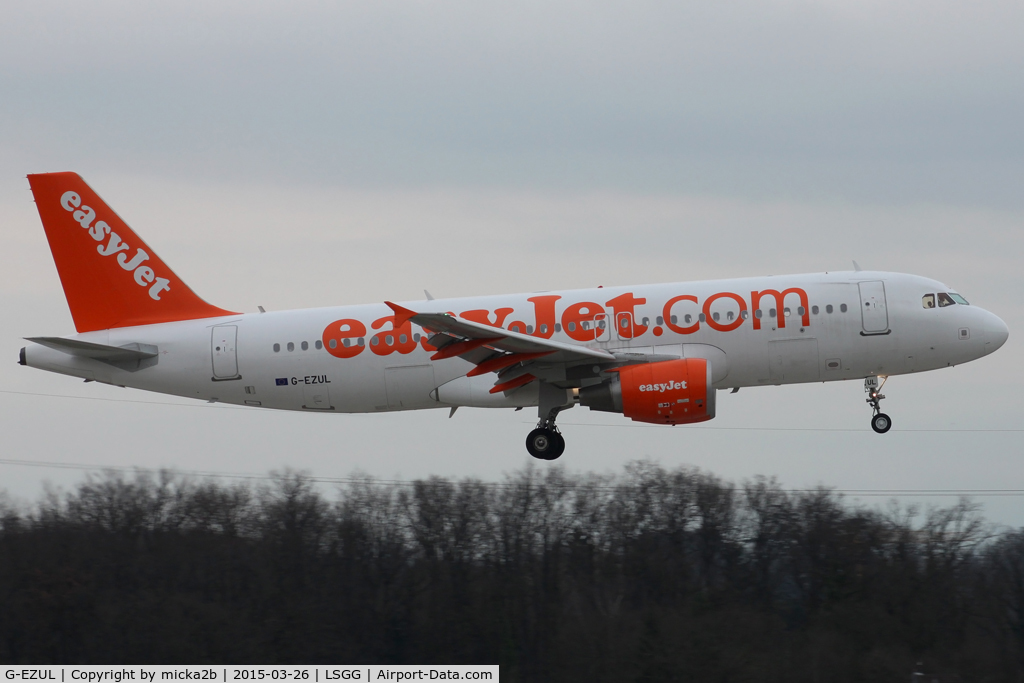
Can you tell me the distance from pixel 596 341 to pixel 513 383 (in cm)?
246

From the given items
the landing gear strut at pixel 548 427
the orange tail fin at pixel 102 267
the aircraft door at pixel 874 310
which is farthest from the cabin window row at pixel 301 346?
the aircraft door at pixel 874 310

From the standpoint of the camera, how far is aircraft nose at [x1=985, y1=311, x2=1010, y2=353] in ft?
107

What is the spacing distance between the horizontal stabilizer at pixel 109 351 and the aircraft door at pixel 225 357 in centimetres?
179

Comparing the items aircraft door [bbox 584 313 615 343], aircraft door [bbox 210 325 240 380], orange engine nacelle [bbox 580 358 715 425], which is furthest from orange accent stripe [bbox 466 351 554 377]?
aircraft door [bbox 210 325 240 380]

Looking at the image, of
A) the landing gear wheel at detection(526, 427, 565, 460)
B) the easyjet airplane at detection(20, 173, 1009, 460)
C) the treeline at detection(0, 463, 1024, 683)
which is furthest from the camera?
the treeline at detection(0, 463, 1024, 683)

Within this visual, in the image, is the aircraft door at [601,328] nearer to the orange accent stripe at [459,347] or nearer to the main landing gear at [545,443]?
the main landing gear at [545,443]

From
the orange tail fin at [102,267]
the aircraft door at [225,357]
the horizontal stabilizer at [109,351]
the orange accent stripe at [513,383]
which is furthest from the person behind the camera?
the orange tail fin at [102,267]

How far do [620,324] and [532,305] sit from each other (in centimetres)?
249

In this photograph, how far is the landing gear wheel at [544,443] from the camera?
32.8 meters

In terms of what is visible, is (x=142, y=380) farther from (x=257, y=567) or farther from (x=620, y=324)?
(x=257, y=567)

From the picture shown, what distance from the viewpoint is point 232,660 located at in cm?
5894

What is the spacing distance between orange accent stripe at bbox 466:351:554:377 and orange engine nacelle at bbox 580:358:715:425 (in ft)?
7.45

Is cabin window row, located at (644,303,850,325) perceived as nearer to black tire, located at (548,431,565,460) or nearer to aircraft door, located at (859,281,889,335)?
aircraft door, located at (859,281,889,335)

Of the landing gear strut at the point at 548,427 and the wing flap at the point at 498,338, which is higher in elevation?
the wing flap at the point at 498,338
